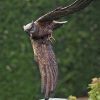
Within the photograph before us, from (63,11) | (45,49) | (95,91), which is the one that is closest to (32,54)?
(95,91)

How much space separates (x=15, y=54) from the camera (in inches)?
348

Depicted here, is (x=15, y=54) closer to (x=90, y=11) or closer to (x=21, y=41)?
(x=21, y=41)

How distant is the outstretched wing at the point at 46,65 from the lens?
338cm

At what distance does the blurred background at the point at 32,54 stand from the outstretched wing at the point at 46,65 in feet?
16.5

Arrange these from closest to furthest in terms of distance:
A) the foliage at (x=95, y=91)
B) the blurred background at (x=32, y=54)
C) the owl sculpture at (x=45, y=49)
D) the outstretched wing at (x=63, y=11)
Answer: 1. the outstretched wing at (x=63, y=11)
2. the owl sculpture at (x=45, y=49)
3. the foliage at (x=95, y=91)
4. the blurred background at (x=32, y=54)

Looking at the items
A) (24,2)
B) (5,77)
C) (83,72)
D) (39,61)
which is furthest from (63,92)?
(39,61)

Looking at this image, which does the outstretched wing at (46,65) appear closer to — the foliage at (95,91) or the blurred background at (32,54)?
the foliage at (95,91)

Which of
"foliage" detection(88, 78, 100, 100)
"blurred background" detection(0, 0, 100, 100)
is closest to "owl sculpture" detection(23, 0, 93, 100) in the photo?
"foliage" detection(88, 78, 100, 100)

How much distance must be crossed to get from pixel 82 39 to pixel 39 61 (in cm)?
616

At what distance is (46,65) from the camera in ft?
11.1

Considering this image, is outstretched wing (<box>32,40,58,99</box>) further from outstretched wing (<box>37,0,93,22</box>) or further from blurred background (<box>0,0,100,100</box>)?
blurred background (<box>0,0,100,100</box>)

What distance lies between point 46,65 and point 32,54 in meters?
5.53

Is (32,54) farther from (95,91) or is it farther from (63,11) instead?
(63,11)

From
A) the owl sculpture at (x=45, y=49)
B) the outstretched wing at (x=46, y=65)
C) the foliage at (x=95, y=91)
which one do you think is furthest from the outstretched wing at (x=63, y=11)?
the foliage at (x=95, y=91)
